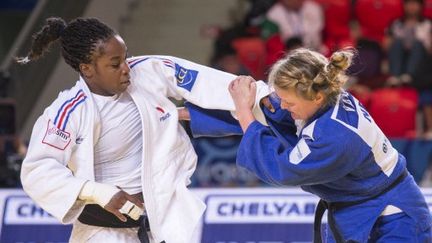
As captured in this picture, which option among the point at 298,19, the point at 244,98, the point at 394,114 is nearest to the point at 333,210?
the point at 244,98

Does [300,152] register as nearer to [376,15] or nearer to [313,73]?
[313,73]

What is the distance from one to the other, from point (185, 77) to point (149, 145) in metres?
0.35

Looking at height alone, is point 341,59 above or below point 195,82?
above

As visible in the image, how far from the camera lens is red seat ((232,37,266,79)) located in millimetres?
9477

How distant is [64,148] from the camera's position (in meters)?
4.02

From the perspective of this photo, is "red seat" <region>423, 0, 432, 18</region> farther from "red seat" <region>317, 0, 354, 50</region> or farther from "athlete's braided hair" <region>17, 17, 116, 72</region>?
"athlete's braided hair" <region>17, 17, 116, 72</region>

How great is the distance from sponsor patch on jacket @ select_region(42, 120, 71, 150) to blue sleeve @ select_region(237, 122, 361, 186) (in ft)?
2.37

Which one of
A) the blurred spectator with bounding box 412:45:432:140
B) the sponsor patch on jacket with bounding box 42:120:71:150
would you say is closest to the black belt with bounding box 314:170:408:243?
the sponsor patch on jacket with bounding box 42:120:71:150

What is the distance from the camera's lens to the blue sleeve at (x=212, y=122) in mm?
4320

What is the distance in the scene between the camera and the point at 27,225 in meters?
5.93

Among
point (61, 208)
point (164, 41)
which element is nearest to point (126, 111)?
point (61, 208)

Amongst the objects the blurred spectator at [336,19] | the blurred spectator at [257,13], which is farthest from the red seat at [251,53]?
the blurred spectator at [336,19]

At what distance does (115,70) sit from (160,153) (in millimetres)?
408

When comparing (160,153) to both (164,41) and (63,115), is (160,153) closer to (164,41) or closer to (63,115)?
(63,115)
